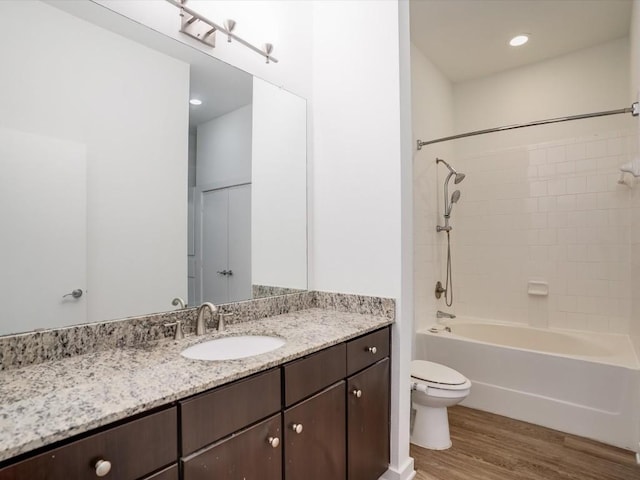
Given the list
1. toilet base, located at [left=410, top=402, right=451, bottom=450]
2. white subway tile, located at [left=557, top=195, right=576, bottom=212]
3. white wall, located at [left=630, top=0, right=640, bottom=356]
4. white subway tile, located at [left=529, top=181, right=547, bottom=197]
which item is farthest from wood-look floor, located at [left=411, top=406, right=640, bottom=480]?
white subway tile, located at [left=529, top=181, right=547, bottom=197]

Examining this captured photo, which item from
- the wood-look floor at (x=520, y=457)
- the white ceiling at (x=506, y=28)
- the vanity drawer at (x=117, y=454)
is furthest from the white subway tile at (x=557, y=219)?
the vanity drawer at (x=117, y=454)

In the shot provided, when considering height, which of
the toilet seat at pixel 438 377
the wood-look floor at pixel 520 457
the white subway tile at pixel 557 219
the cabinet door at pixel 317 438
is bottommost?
the wood-look floor at pixel 520 457

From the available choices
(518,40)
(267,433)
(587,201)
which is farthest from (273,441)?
(518,40)

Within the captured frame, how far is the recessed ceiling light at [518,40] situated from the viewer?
9.11 ft

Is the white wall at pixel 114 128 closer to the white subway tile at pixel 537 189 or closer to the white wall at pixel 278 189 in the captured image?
the white wall at pixel 278 189

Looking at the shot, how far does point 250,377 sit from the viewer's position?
3.45 ft

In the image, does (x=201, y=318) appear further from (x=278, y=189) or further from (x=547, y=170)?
(x=547, y=170)

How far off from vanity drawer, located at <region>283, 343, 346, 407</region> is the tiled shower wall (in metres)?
2.24

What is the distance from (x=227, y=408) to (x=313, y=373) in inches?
15.2

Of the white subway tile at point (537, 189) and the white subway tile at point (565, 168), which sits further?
the white subway tile at point (537, 189)

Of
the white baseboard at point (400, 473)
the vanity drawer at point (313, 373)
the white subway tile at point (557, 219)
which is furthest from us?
the white subway tile at point (557, 219)

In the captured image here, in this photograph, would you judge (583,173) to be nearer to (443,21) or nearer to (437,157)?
(437,157)

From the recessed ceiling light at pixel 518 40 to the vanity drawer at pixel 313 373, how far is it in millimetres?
2837

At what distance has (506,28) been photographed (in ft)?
8.75
